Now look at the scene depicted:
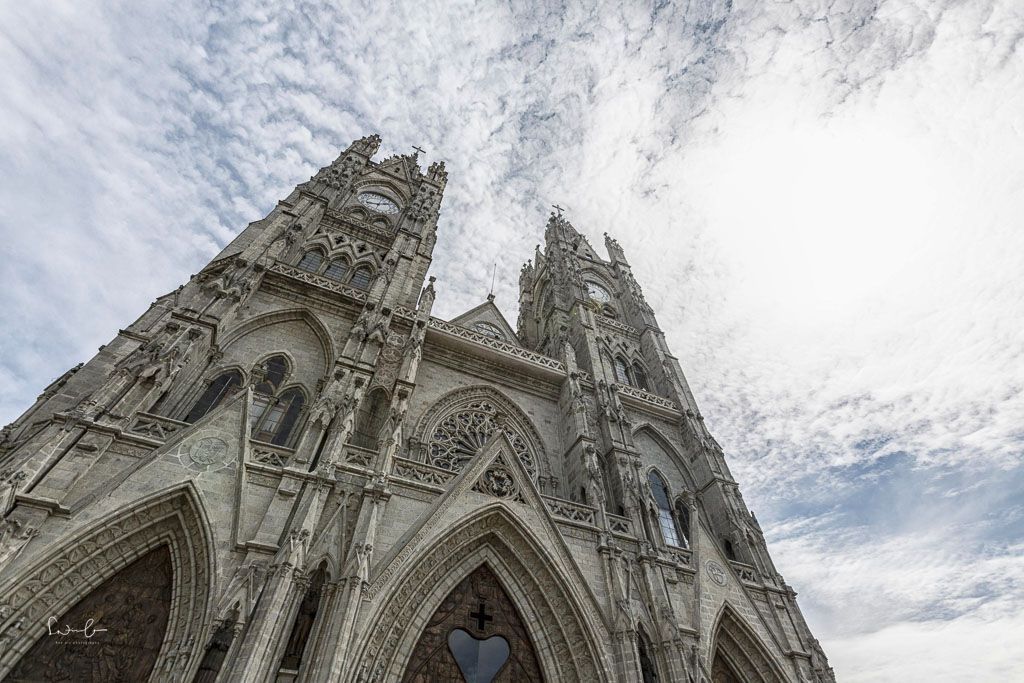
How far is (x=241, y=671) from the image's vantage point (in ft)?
20.3

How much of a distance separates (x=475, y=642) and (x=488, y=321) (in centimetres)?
1489

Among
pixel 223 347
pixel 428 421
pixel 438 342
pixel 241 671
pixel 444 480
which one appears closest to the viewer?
pixel 241 671

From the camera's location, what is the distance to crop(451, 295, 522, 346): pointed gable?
21.3m

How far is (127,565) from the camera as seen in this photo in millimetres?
7535

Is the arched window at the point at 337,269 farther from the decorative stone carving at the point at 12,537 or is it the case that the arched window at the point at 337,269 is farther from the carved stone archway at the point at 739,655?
the carved stone archway at the point at 739,655

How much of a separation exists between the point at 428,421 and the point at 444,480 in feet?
11.3

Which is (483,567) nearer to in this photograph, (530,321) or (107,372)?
(107,372)

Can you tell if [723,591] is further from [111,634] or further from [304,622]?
[111,634]

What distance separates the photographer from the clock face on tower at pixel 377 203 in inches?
859

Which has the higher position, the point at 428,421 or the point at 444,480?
the point at 428,421

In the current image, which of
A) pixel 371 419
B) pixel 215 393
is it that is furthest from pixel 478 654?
pixel 215 393

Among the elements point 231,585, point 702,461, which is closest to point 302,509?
point 231,585

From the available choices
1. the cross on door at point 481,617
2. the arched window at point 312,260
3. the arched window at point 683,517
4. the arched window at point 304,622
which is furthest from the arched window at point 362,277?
the arched window at point 683,517

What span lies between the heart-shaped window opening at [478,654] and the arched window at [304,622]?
284 cm
